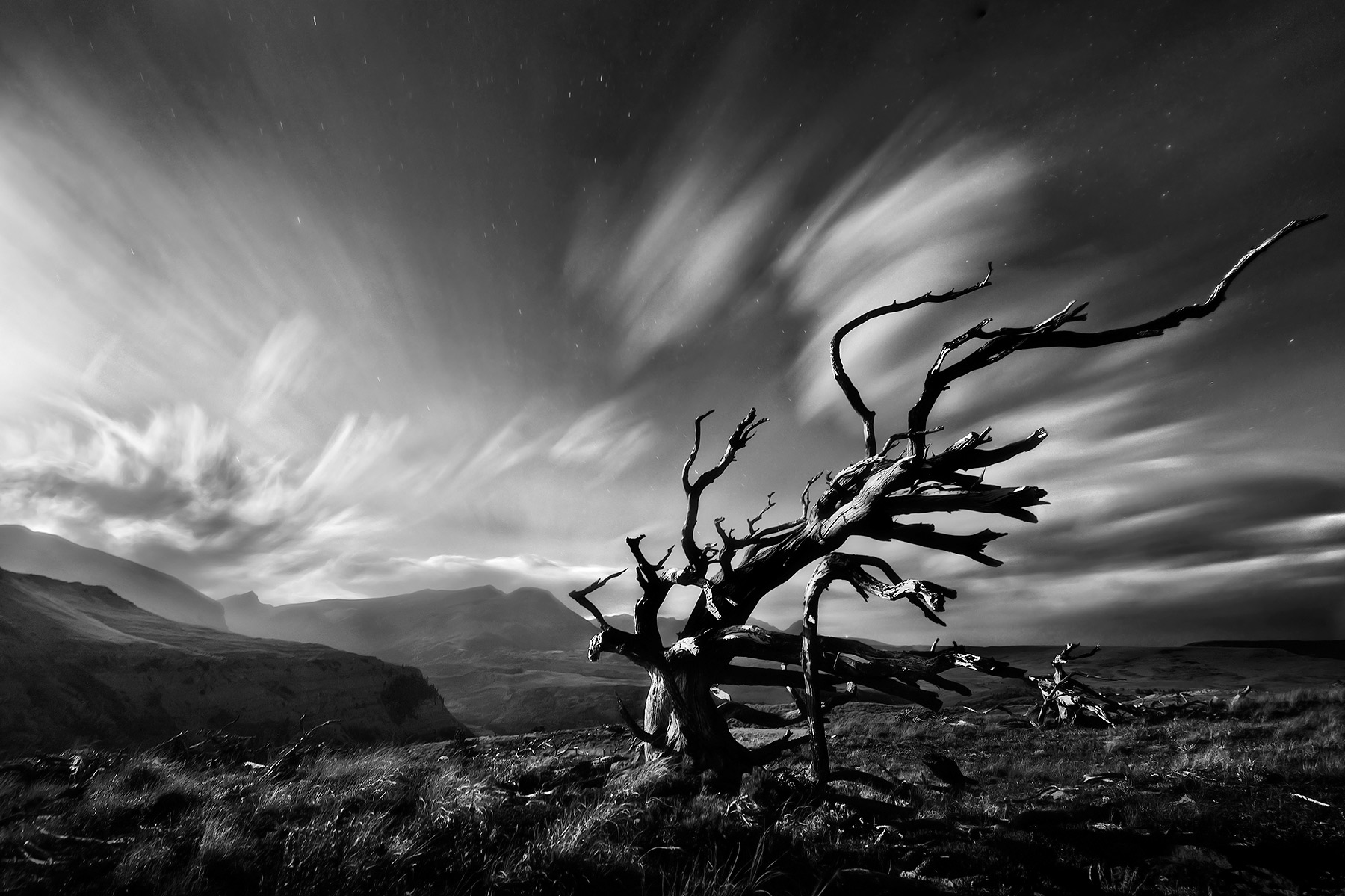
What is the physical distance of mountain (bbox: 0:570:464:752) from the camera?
4912 cm

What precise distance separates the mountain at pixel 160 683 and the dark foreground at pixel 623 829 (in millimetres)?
43169

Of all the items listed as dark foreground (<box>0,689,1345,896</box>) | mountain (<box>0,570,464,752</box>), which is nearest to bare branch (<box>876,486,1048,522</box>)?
dark foreground (<box>0,689,1345,896</box>)

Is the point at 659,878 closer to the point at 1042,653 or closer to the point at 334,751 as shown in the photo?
the point at 334,751

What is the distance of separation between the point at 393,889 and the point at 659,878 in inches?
81.5

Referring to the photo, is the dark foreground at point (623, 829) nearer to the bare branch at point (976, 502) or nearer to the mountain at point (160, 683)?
the bare branch at point (976, 502)

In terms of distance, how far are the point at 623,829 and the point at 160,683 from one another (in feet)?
243

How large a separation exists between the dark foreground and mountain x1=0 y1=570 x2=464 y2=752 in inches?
1700

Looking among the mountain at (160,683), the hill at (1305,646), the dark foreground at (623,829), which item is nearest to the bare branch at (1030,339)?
the dark foreground at (623,829)

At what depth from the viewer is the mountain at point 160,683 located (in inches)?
1934

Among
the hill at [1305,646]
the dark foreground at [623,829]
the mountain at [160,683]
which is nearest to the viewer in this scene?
the dark foreground at [623,829]

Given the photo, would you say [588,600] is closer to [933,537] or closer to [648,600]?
[648,600]

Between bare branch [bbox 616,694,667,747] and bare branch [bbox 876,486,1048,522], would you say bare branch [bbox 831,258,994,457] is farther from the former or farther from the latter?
bare branch [bbox 616,694,667,747]

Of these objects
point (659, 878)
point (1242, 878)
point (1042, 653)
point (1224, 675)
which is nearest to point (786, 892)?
point (659, 878)

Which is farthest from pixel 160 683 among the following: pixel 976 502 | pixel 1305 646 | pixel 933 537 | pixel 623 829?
pixel 1305 646
